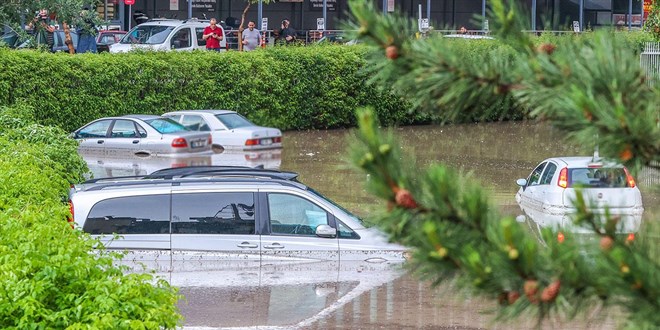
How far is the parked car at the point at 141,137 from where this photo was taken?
28.7 meters

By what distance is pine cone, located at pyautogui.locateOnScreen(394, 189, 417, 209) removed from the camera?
361 cm

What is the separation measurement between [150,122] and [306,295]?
16257 millimetres

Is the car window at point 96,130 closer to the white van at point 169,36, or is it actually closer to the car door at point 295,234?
the white van at point 169,36

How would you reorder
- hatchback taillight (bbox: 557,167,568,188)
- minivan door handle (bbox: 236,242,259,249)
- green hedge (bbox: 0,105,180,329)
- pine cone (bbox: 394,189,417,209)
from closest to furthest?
pine cone (bbox: 394,189,417,209) < green hedge (bbox: 0,105,180,329) < minivan door handle (bbox: 236,242,259,249) < hatchback taillight (bbox: 557,167,568,188)

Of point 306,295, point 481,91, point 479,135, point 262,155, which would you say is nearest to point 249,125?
point 262,155

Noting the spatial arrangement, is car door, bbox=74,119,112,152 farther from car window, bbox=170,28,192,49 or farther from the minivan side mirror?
the minivan side mirror

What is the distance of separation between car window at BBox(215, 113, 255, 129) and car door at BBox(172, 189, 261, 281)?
16512mm

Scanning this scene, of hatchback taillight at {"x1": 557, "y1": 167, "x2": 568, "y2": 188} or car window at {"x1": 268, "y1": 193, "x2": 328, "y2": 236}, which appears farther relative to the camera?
hatchback taillight at {"x1": 557, "y1": 167, "x2": 568, "y2": 188}

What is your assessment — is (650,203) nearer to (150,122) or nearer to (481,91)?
(150,122)

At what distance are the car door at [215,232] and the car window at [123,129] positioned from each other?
1518 centimetres

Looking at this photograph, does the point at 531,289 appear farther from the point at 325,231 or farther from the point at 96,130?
the point at 96,130

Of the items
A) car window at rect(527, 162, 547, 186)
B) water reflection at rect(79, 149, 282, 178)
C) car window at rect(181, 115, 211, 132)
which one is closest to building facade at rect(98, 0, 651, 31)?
car window at rect(181, 115, 211, 132)

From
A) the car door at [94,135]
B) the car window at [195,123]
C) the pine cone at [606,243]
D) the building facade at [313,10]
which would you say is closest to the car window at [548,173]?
the car window at [195,123]

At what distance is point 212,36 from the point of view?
37.8m
